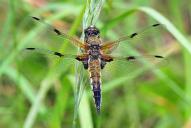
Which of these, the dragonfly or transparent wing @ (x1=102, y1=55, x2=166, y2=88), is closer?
the dragonfly

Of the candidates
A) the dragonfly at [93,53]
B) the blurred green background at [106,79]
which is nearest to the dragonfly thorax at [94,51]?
the dragonfly at [93,53]

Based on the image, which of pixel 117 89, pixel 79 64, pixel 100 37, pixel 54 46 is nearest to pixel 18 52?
pixel 100 37

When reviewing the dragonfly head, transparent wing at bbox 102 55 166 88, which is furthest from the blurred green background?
the dragonfly head

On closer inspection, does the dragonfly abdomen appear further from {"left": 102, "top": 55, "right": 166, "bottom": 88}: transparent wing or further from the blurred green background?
the blurred green background

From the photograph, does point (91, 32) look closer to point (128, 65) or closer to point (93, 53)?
point (93, 53)

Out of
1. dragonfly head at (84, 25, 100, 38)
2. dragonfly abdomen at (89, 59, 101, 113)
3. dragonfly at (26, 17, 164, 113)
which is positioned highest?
dragonfly head at (84, 25, 100, 38)

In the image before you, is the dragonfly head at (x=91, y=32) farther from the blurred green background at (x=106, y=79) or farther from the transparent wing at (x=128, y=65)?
the blurred green background at (x=106, y=79)

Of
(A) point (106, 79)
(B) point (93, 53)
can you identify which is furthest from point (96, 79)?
(A) point (106, 79)

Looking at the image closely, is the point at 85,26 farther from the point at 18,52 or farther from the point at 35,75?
the point at 35,75
